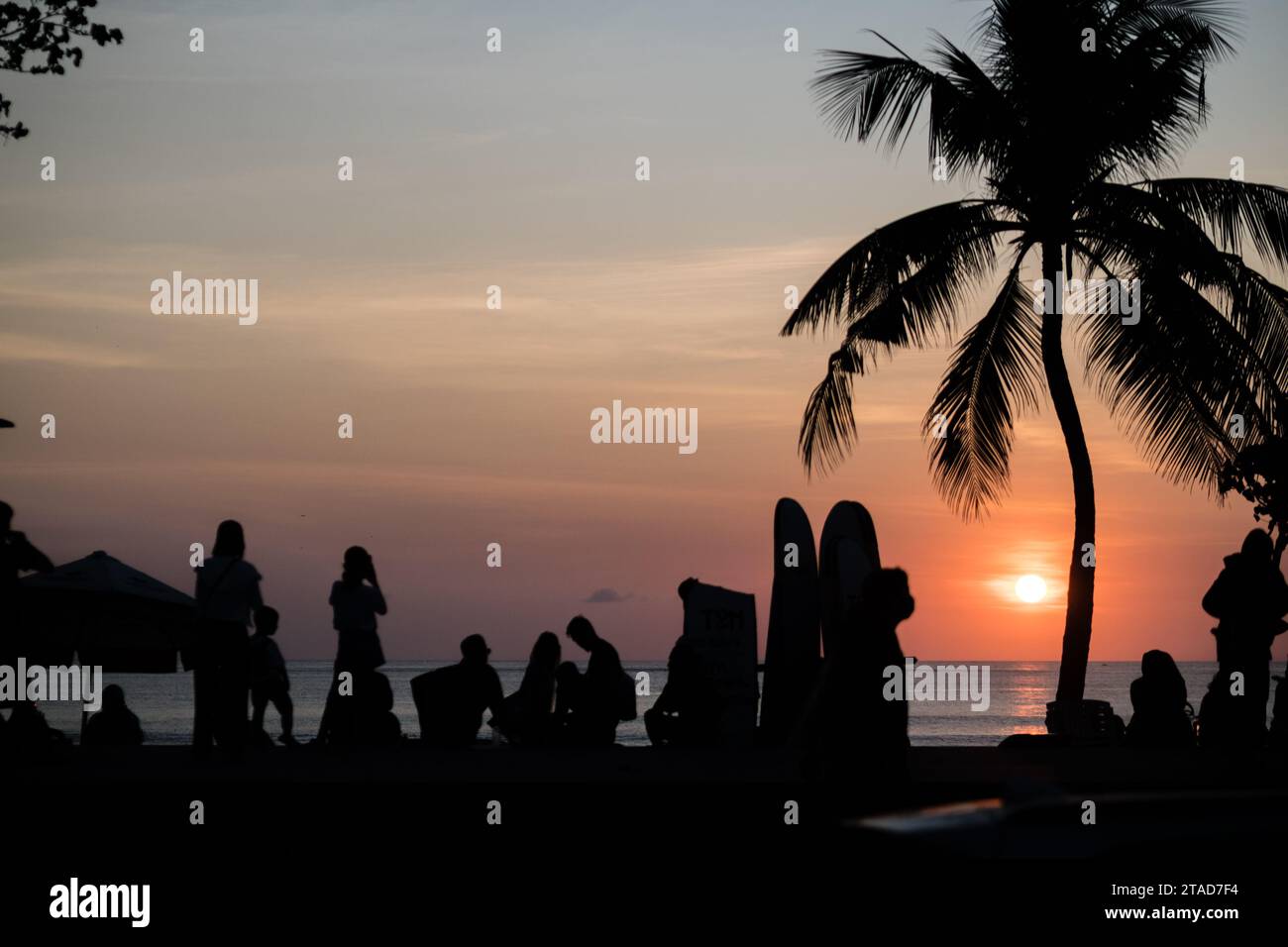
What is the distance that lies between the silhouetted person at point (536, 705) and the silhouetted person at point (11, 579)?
6103mm

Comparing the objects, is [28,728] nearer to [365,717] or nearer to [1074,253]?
[365,717]

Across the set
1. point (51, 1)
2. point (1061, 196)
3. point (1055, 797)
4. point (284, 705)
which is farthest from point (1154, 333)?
point (1055, 797)

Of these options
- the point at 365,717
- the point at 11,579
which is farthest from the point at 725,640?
the point at 11,579

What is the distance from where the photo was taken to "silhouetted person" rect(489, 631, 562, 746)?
1731 centimetres

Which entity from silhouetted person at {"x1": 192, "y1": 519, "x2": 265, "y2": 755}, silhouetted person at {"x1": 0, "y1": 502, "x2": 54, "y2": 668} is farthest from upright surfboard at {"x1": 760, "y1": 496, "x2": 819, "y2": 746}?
silhouetted person at {"x1": 0, "y1": 502, "x2": 54, "y2": 668}

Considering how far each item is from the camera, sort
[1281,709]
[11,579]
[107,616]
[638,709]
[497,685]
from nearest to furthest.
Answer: [11,579], [497,685], [1281,709], [107,616], [638,709]

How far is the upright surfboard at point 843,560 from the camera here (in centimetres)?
1547

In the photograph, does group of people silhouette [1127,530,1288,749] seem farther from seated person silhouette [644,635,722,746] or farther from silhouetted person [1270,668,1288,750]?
seated person silhouette [644,635,722,746]

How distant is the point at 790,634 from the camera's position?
17.4 metres

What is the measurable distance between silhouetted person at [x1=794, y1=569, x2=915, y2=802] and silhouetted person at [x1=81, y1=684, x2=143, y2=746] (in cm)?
1189

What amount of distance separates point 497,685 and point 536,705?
62cm

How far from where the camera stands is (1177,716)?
1700 centimetres

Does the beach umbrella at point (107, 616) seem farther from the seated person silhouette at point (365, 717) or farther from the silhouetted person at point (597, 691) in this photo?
the silhouetted person at point (597, 691)

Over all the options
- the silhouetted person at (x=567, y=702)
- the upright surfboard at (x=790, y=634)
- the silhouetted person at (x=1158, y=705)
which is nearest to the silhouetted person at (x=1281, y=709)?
the silhouetted person at (x=1158, y=705)
